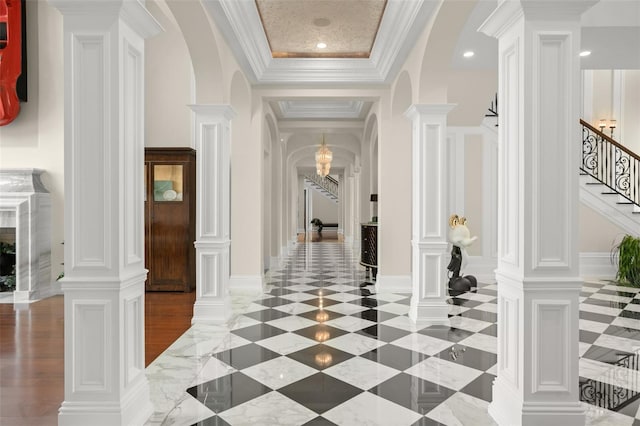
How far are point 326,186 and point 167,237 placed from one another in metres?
21.2

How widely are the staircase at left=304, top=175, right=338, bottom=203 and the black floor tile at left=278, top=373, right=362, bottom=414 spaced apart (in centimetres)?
2397

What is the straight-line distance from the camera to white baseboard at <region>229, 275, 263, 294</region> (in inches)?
272

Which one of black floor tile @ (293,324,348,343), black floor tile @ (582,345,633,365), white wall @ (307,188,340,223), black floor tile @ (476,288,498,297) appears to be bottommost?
black floor tile @ (582,345,633,365)

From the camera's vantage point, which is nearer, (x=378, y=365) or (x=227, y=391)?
(x=227, y=391)

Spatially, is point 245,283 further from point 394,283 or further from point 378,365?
point 378,365

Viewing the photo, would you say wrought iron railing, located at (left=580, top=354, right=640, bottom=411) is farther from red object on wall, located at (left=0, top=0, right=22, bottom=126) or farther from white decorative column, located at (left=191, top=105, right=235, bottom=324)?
red object on wall, located at (left=0, top=0, right=22, bottom=126)

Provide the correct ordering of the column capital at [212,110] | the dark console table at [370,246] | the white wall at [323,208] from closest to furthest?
the column capital at [212,110] → the dark console table at [370,246] → the white wall at [323,208]

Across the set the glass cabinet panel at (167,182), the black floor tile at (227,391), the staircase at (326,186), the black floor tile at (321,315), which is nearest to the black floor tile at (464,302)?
the black floor tile at (321,315)

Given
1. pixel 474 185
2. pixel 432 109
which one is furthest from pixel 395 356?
A: pixel 474 185

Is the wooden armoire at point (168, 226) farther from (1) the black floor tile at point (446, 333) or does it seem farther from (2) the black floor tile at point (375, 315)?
(1) the black floor tile at point (446, 333)

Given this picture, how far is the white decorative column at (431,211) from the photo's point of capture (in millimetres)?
5047

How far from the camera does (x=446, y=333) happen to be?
4590 millimetres

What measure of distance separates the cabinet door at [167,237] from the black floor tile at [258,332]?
2.54 metres

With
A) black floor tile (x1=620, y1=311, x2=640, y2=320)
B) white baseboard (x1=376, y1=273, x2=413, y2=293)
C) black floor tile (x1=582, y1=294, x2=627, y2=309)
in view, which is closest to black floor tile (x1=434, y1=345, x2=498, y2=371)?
black floor tile (x1=620, y1=311, x2=640, y2=320)
